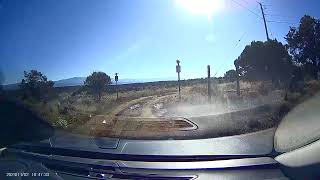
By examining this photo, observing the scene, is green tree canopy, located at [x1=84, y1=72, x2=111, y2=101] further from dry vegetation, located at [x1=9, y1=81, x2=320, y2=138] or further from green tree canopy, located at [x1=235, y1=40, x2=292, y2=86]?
green tree canopy, located at [x1=235, y1=40, x2=292, y2=86]

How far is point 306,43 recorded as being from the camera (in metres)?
5.31

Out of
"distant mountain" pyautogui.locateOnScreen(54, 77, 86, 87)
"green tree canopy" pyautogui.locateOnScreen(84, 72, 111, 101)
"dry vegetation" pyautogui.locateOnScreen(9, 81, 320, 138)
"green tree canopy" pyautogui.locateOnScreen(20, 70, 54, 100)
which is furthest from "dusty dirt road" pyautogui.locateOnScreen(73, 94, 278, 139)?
"green tree canopy" pyautogui.locateOnScreen(20, 70, 54, 100)

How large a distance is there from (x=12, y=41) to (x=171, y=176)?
2.89 m

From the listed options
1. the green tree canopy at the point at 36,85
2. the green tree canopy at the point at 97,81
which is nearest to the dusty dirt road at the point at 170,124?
the green tree canopy at the point at 97,81

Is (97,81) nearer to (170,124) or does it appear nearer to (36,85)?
(36,85)

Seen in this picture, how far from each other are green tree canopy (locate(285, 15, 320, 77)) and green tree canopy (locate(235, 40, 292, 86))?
5.0 inches

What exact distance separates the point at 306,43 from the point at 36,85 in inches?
142

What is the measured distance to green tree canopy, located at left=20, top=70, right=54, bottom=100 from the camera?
5445 mm

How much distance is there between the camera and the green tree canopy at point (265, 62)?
5.25m

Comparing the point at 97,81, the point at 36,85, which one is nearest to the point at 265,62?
the point at 97,81

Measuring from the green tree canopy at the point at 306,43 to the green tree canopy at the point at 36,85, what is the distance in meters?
3.21

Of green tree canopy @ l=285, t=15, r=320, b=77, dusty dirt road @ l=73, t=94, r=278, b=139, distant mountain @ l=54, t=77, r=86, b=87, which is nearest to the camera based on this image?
green tree canopy @ l=285, t=15, r=320, b=77

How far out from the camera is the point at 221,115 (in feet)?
17.8

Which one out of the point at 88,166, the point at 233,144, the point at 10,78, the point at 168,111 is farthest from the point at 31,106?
the point at 233,144
